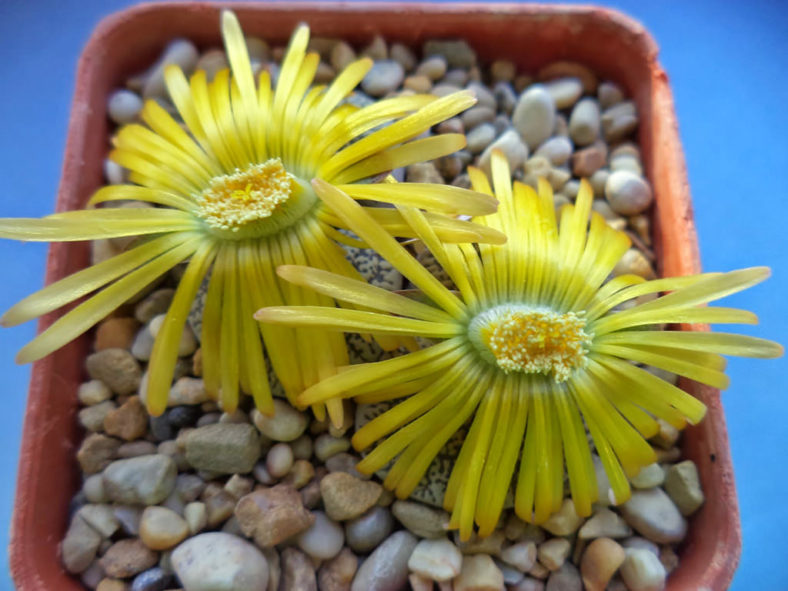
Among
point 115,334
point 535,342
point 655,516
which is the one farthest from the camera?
point 115,334

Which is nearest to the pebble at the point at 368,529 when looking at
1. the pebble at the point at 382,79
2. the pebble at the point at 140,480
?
the pebble at the point at 140,480

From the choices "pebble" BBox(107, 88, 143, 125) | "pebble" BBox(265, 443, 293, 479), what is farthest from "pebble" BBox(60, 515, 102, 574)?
"pebble" BBox(107, 88, 143, 125)

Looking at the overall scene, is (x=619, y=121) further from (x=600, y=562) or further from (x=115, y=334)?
(x=115, y=334)

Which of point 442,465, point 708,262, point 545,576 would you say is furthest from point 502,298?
point 708,262

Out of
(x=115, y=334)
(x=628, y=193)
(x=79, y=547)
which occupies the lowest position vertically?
(x=79, y=547)

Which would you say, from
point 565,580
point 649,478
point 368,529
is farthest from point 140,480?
point 649,478

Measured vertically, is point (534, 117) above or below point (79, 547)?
above
